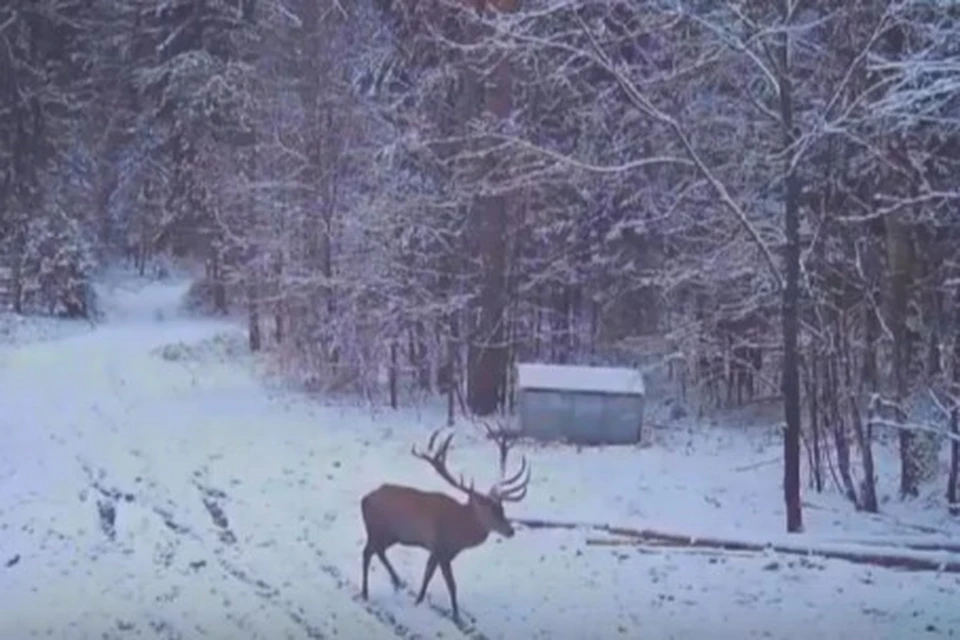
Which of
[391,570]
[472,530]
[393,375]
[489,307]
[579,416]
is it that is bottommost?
[391,570]

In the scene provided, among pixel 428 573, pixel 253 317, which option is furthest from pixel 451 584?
pixel 253 317

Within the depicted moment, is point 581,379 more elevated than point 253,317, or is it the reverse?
point 253,317

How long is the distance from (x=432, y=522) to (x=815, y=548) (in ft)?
4.91

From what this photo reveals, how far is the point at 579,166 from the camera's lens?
5598 millimetres

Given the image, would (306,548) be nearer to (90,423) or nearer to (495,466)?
(495,466)

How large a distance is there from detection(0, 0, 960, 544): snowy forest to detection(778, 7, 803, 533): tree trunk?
0.05 ft

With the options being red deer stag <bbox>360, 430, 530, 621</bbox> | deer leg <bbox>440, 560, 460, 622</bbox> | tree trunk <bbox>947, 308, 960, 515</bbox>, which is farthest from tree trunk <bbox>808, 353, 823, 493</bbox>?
deer leg <bbox>440, 560, 460, 622</bbox>

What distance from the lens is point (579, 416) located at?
7.43 meters

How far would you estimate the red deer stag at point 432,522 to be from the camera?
4273 millimetres

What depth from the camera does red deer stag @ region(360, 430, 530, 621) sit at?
14.0 ft

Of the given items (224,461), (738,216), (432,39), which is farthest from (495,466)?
(432,39)

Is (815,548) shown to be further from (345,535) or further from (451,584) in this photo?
(345,535)

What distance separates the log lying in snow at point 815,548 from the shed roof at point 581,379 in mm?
2317

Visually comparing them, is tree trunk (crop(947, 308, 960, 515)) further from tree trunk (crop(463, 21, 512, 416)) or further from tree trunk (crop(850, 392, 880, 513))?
tree trunk (crop(463, 21, 512, 416))
